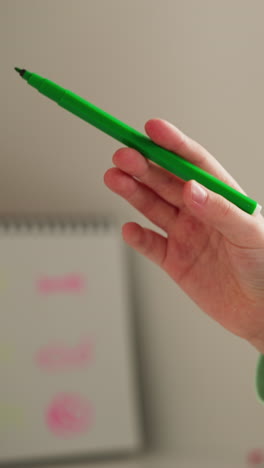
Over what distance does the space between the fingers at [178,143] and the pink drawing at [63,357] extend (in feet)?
2.09

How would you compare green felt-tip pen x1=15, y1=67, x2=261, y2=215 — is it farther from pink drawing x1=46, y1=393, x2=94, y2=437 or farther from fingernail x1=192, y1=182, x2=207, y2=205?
pink drawing x1=46, y1=393, x2=94, y2=437

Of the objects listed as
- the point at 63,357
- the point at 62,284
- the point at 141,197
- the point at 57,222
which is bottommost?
the point at 63,357

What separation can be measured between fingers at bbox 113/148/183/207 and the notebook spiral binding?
1.83ft

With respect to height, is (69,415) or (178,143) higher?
(178,143)

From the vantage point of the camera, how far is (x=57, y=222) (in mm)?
1203

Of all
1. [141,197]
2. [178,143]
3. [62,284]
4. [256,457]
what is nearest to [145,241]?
[141,197]

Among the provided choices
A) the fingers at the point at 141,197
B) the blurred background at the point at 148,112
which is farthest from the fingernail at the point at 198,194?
the blurred background at the point at 148,112

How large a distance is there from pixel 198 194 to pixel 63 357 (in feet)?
2.27

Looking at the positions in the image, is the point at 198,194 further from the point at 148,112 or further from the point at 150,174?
the point at 148,112

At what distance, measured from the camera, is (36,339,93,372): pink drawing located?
3.60 feet

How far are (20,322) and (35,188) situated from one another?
28cm

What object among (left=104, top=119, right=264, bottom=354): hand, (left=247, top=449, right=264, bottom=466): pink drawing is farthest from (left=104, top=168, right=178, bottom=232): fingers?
(left=247, top=449, right=264, bottom=466): pink drawing

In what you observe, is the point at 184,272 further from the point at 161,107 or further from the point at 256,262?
the point at 161,107

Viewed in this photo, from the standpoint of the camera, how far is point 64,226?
47.1 inches
